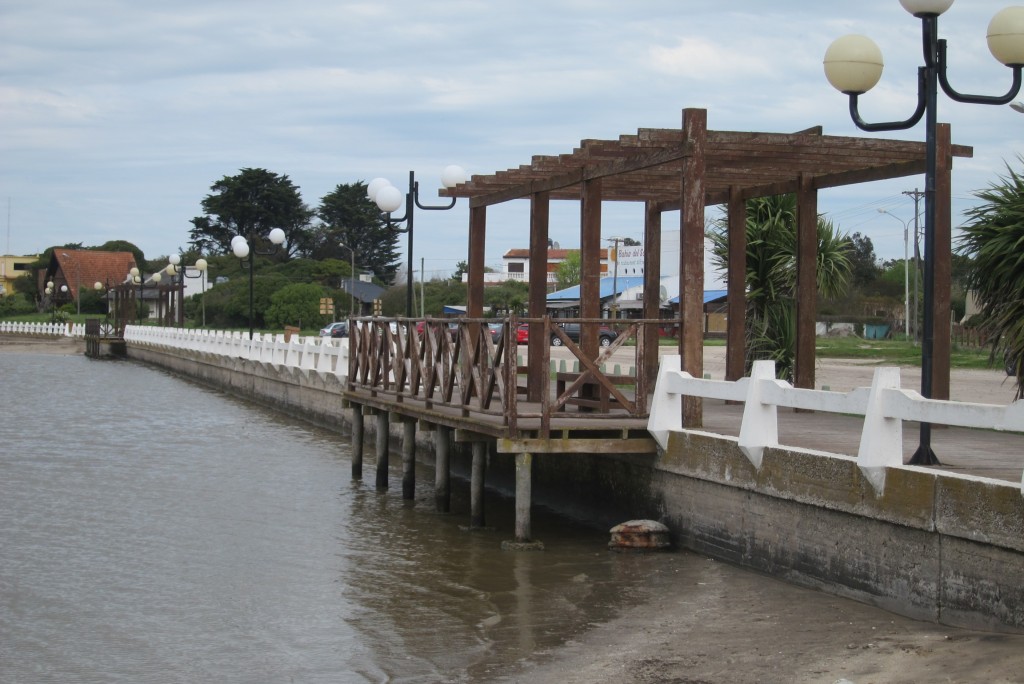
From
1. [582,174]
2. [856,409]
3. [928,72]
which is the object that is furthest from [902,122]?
[582,174]

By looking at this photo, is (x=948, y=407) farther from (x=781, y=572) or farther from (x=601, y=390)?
(x=601, y=390)

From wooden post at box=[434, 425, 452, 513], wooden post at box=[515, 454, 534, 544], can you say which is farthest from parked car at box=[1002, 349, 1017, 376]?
wooden post at box=[434, 425, 452, 513]

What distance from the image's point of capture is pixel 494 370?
1315 centimetres

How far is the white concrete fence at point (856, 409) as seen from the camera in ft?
27.4

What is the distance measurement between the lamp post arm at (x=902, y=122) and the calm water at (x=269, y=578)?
4153 mm

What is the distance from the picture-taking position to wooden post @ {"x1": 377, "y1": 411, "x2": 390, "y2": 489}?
1791 centimetres

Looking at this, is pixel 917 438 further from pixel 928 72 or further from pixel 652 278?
pixel 652 278

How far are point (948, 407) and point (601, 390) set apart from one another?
17.8 feet

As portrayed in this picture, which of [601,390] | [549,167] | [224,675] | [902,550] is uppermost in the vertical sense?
[549,167]

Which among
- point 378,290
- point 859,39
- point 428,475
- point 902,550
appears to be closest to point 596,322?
point 859,39

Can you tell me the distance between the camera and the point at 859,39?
10.3 metres

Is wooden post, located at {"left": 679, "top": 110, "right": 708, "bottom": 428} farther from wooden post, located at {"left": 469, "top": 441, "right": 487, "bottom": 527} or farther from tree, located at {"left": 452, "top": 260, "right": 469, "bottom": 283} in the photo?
tree, located at {"left": 452, "top": 260, "right": 469, "bottom": 283}

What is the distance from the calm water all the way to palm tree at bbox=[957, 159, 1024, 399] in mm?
4136

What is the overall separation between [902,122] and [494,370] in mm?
4775
